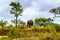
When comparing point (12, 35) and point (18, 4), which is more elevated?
point (18, 4)

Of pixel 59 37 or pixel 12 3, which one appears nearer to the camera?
pixel 59 37

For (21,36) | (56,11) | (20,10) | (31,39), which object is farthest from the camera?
(56,11)

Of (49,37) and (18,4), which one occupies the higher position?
(18,4)

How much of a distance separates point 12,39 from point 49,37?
4.60ft

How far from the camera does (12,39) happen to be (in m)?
8.62

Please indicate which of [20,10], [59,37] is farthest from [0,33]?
[20,10]

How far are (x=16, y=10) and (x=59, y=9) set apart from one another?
732cm

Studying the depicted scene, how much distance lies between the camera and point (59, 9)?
1387 inches

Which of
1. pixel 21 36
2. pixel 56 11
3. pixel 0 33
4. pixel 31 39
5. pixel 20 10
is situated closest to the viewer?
pixel 31 39

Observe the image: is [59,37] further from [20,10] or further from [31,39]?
[20,10]

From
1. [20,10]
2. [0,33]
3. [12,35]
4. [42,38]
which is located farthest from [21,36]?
[20,10]

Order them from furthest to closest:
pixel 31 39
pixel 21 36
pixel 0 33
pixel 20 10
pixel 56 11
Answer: pixel 56 11 → pixel 20 10 → pixel 0 33 → pixel 21 36 → pixel 31 39

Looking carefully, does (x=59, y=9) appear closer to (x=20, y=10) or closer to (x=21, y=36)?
(x=20, y=10)

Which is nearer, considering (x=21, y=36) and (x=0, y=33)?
(x=21, y=36)
